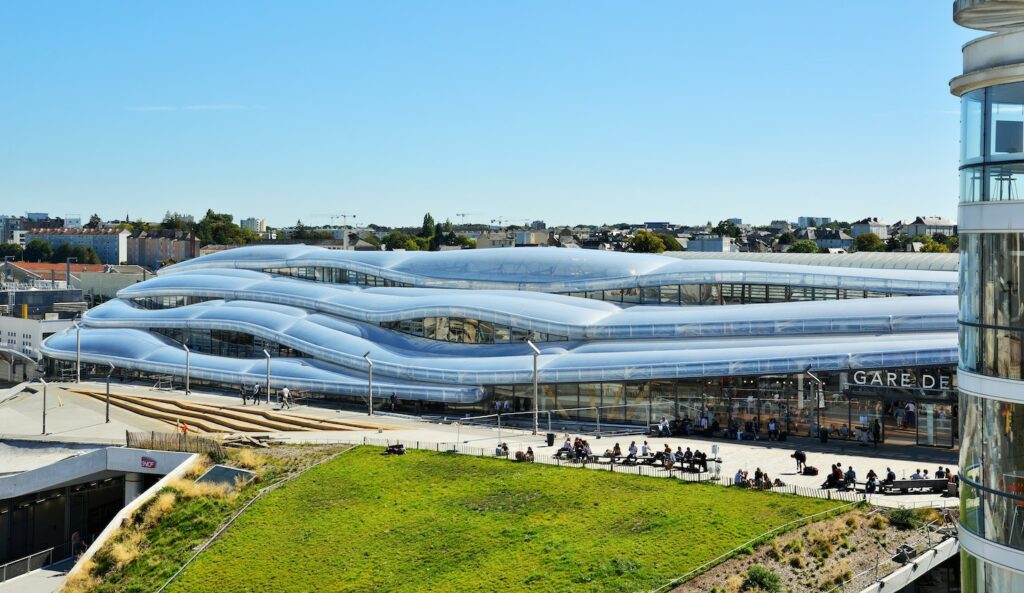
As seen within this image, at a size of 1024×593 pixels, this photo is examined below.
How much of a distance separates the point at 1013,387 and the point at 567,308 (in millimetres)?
45703

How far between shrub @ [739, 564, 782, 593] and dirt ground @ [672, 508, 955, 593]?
19 centimetres

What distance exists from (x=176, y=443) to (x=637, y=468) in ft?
68.6

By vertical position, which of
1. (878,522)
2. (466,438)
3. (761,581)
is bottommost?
(761,581)

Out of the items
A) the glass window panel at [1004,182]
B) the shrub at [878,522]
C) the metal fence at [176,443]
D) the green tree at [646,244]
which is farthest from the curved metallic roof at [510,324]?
the green tree at [646,244]

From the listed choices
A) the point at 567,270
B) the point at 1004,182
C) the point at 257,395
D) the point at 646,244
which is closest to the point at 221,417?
the point at 257,395

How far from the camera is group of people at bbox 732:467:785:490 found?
35500mm

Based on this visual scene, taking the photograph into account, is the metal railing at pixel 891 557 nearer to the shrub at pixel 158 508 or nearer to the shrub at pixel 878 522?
the shrub at pixel 878 522

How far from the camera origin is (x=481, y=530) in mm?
35344

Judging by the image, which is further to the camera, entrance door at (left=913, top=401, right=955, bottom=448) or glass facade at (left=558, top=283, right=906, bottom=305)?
glass facade at (left=558, top=283, right=906, bottom=305)

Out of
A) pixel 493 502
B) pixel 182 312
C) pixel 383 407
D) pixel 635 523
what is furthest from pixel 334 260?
pixel 635 523

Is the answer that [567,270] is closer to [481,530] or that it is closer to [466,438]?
[466,438]

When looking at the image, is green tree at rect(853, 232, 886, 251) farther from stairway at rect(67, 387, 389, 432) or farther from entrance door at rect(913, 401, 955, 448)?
entrance door at rect(913, 401, 955, 448)

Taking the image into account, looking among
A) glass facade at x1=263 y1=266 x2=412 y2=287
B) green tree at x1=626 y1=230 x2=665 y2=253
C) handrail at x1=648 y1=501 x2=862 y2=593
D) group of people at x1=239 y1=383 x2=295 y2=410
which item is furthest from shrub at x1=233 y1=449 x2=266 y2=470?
green tree at x1=626 y1=230 x2=665 y2=253

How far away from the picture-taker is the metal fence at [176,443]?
46531 mm
